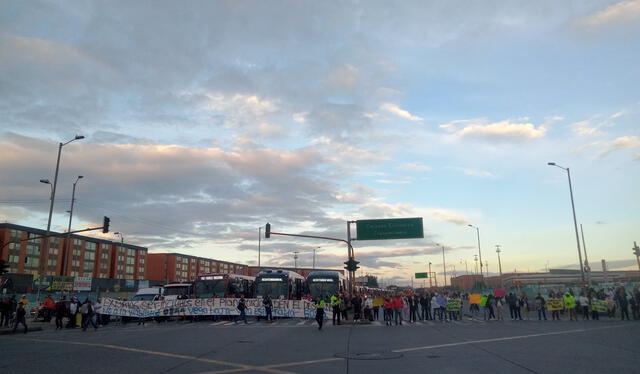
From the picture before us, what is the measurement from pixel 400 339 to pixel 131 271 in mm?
113436

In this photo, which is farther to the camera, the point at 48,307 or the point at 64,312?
the point at 48,307

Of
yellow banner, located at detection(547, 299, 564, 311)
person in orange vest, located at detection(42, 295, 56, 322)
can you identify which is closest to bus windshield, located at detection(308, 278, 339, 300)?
yellow banner, located at detection(547, 299, 564, 311)

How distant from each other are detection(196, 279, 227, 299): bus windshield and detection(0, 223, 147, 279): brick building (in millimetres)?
46602

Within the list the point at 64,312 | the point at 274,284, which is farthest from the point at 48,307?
the point at 274,284

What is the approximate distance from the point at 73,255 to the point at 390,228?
8335cm

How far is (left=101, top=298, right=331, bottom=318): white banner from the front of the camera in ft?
95.1

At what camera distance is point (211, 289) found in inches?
1337

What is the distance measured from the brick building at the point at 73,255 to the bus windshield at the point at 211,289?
4660 centimetres

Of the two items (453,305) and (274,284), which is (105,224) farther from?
(453,305)

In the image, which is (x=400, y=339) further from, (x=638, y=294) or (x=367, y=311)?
(x=638, y=294)

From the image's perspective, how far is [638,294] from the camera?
25172mm

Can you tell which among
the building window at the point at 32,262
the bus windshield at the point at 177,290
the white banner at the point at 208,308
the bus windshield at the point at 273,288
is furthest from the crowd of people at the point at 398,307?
the building window at the point at 32,262

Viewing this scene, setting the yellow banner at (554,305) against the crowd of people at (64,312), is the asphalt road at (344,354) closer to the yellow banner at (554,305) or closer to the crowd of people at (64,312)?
the crowd of people at (64,312)

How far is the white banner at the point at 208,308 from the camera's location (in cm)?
2900
